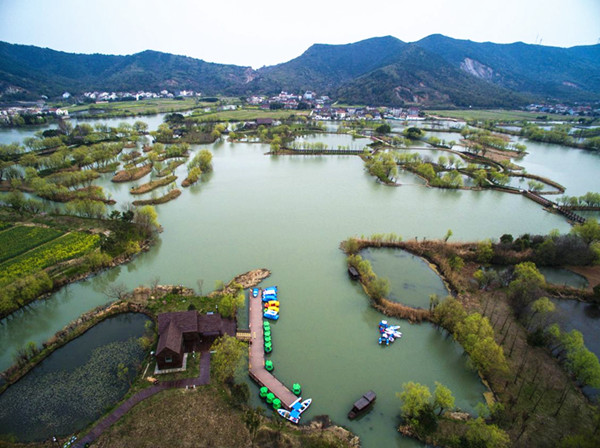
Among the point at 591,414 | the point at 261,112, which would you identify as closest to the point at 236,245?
the point at 591,414

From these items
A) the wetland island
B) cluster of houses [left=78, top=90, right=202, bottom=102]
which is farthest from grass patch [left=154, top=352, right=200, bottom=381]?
cluster of houses [left=78, top=90, right=202, bottom=102]

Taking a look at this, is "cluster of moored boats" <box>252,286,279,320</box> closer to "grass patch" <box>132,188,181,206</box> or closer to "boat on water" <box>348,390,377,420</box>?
"boat on water" <box>348,390,377,420</box>

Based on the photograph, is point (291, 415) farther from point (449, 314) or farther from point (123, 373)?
point (449, 314)

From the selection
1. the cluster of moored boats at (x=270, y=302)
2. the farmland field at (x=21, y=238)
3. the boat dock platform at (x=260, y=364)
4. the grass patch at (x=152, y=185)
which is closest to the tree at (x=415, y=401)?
the boat dock platform at (x=260, y=364)

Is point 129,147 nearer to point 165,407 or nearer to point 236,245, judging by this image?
point 236,245

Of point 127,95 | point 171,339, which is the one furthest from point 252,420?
point 127,95

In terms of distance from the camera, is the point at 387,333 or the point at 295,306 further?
the point at 295,306
